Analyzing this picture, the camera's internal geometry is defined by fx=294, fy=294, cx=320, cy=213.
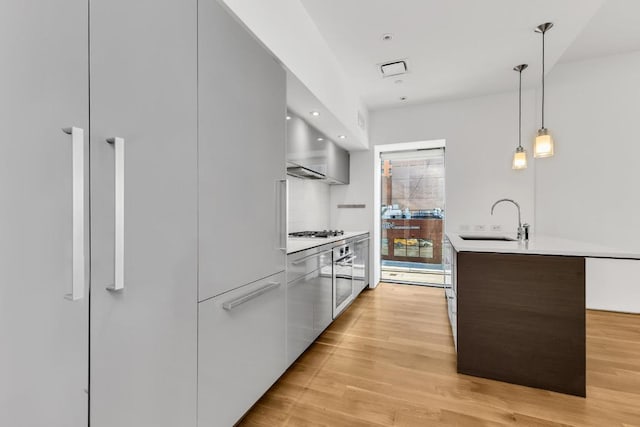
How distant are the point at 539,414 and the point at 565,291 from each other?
76cm

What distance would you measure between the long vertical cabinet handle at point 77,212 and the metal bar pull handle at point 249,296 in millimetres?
675

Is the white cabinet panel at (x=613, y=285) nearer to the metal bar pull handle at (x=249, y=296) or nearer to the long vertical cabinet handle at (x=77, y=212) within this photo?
the metal bar pull handle at (x=249, y=296)

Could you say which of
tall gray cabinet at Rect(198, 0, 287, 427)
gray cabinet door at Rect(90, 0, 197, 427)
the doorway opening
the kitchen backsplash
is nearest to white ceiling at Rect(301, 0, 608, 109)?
tall gray cabinet at Rect(198, 0, 287, 427)

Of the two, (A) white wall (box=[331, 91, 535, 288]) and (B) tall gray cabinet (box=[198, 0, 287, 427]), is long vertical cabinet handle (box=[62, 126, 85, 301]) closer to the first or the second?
(B) tall gray cabinet (box=[198, 0, 287, 427])

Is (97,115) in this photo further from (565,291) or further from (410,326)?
(410,326)

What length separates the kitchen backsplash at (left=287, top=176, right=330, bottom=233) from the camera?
11.8 feet

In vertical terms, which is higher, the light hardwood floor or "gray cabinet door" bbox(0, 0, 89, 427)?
"gray cabinet door" bbox(0, 0, 89, 427)

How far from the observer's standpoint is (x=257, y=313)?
5.48 feet

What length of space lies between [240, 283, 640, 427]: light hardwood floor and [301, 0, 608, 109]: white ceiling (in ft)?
9.13

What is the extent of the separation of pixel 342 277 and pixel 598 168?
3.33 metres

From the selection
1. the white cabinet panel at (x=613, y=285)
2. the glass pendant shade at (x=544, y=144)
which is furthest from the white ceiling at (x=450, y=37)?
the white cabinet panel at (x=613, y=285)

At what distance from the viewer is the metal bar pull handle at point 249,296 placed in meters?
1.41

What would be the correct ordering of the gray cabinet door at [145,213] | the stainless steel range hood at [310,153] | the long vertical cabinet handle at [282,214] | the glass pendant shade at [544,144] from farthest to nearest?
the stainless steel range hood at [310,153]
the glass pendant shade at [544,144]
the long vertical cabinet handle at [282,214]
the gray cabinet door at [145,213]

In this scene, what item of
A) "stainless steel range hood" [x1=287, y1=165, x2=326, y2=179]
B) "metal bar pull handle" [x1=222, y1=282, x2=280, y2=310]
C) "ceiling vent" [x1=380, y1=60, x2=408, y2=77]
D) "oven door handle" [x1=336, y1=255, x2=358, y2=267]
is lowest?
"oven door handle" [x1=336, y1=255, x2=358, y2=267]
